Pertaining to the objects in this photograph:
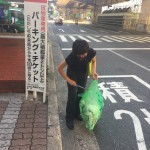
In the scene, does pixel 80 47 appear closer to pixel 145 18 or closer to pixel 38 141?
pixel 38 141

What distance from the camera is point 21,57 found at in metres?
8.07

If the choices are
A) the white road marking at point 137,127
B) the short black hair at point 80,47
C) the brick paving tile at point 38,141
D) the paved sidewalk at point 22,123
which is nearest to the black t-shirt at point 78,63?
the short black hair at point 80,47

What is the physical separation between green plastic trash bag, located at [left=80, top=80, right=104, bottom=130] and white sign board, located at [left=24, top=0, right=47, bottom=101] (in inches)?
49.6

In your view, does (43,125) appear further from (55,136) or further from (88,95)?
(88,95)

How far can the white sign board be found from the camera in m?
4.59

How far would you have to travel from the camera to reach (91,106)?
387 centimetres

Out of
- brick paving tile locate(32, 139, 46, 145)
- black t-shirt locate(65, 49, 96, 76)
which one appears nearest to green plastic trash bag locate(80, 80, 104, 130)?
black t-shirt locate(65, 49, 96, 76)

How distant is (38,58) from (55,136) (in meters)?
1.70

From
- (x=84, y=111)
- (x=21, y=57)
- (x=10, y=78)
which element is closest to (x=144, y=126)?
(x=84, y=111)

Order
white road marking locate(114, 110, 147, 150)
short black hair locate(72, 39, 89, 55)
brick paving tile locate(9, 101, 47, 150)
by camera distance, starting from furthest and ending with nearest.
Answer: white road marking locate(114, 110, 147, 150) < short black hair locate(72, 39, 89, 55) < brick paving tile locate(9, 101, 47, 150)

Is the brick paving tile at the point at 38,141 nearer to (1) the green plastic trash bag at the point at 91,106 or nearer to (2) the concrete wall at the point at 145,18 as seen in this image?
(1) the green plastic trash bag at the point at 91,106

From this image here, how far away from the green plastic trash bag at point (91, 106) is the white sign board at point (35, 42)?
1.26 metres

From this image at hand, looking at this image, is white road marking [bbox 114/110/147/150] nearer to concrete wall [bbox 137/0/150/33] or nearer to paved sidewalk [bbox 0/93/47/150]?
paved sidewalk [bbox 0/93/47/150]

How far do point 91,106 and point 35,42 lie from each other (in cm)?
174
